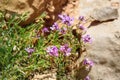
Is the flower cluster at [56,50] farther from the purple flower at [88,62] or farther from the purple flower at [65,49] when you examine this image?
the purple flower at [88,62]

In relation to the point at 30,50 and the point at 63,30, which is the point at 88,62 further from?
the point at 30,50

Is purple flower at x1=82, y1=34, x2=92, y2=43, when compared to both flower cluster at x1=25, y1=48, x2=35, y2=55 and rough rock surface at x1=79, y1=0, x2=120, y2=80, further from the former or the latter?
flower cluster at x1=25, y1=48, x2=35, y2=55

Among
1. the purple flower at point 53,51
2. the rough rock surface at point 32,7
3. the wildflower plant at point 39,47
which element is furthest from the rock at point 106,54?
the rough rock surface at point 32,7

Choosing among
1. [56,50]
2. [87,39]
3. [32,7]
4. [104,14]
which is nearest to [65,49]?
[56,50]

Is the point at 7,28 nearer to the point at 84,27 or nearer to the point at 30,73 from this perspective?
the point at 30,73

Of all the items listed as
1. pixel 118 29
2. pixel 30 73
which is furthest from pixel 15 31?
pixel 118 29
